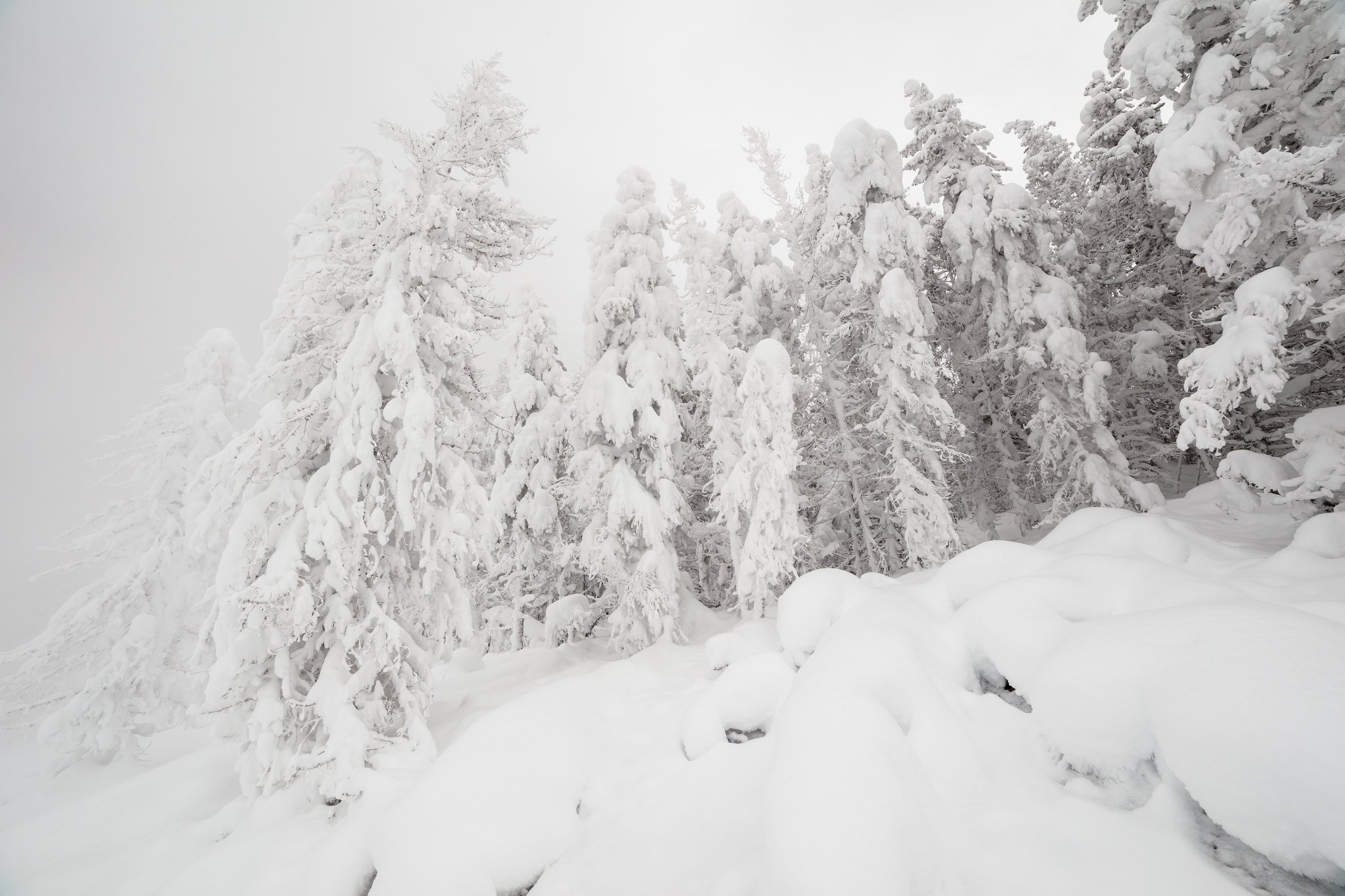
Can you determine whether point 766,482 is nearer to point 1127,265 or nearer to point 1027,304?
point 1027,304

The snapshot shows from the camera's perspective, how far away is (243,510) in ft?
24.8

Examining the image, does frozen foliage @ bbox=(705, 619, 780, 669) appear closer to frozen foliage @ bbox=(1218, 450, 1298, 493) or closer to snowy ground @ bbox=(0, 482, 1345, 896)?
snowy ground @ bbox=(0, 482, 1345, 896)

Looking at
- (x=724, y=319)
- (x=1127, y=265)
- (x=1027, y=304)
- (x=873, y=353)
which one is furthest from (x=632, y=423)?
(x=1127, y=265)

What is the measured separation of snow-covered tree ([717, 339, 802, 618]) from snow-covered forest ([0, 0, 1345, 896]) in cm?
12

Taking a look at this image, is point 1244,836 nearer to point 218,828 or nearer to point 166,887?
point 166,887

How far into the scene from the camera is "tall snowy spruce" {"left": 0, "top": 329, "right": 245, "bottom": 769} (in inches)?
499

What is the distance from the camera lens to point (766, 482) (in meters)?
12.2

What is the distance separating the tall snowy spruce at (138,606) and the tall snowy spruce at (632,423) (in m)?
9.94

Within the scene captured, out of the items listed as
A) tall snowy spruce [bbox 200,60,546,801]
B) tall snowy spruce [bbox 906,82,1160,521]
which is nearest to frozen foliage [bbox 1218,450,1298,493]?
tall snowy spruce [bbox 906,82,1160,521]

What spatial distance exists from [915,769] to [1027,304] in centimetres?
Answer: 1522

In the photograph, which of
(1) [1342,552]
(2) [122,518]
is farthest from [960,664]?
(2) [122,518]

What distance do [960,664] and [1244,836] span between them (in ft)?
8.15

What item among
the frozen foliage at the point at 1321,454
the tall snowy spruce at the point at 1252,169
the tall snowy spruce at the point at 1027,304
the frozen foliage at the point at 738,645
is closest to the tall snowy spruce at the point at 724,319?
the frozen foliage at the point at 738,645

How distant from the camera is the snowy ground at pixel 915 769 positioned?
2.87 m
